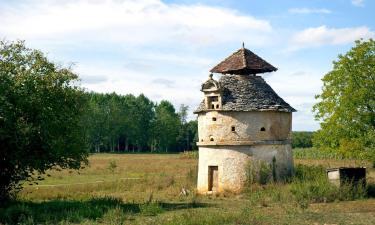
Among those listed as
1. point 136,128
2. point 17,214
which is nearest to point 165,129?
point 136,128

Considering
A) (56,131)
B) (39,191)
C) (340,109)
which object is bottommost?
(39,191)

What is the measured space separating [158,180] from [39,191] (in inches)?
284

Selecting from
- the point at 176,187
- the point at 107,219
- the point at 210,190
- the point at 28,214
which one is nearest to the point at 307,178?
the point at 210,190

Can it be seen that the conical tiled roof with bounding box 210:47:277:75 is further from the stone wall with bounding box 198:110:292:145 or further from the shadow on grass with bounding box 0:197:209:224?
the shadow on grass with bounding box 0:197:209:224

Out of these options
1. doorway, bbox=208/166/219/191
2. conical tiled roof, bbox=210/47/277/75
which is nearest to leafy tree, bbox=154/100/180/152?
conical tiled roof, bbox=210/47/277/75

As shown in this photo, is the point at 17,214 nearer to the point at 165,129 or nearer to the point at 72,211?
the point at 72,211

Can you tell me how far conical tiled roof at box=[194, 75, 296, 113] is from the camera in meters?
25.1

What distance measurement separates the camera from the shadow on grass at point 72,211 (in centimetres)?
1584

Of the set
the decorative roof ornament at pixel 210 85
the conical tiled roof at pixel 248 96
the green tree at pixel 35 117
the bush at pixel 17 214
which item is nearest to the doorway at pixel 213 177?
the conical tiled roof at pixel 248 96

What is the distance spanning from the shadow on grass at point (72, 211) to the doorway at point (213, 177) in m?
5.87

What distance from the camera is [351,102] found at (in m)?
29.5

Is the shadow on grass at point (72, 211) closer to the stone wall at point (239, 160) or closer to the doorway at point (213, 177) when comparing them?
the stone wall at point (239, 160)

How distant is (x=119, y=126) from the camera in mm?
94250

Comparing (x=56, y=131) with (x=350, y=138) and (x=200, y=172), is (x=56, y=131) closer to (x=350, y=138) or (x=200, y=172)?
(x=200, y=172)
